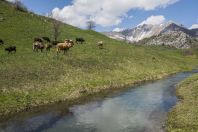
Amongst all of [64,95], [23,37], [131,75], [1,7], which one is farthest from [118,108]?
[1,7]

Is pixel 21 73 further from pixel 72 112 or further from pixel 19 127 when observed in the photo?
pixel 19 127

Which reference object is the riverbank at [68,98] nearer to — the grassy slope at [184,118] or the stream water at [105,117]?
the stream water at [105,117]

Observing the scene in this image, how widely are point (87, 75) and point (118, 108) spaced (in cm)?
1820

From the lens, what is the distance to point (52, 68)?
56.1 metres

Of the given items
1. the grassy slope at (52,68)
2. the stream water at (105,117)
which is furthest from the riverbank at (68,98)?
the stream water at (105,117)

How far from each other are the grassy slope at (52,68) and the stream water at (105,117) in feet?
14.1

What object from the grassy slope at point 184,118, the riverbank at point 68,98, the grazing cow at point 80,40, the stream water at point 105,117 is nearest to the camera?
the grassy slope at point 184,118

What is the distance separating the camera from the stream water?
105ft

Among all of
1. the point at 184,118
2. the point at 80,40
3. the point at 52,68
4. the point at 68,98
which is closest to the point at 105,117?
the point at 184,118

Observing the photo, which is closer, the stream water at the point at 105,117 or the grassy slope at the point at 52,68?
the stream water at the point at 105,117

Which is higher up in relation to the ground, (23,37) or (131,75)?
(23,37)

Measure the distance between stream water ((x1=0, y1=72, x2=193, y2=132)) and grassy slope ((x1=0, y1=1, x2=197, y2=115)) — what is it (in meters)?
4.30

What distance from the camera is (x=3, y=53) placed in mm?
60750

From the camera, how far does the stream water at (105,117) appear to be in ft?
105
